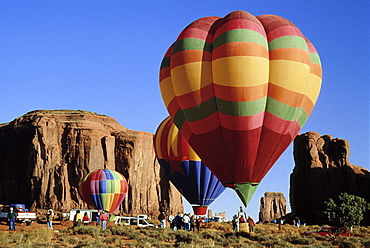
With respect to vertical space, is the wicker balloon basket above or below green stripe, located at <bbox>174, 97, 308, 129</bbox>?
below

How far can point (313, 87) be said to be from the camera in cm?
2353

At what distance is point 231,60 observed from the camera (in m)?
21.7

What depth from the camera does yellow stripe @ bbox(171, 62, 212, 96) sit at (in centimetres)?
2248

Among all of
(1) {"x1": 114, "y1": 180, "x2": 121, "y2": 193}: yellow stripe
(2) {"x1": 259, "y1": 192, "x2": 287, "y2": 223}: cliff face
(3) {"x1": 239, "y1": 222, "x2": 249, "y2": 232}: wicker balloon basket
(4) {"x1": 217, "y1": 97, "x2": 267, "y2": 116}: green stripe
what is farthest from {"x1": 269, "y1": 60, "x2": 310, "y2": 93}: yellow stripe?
(2) {"x1": 259, "y1": 192, "x2": 287, "y2": 223}: cliff face

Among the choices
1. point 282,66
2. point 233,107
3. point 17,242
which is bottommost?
point 17,242

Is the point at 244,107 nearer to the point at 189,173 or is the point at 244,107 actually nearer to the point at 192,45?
the point at 192,45

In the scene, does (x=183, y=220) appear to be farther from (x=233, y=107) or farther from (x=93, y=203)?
(x=93, y=203)

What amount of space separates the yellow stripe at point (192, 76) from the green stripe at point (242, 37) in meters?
1.28

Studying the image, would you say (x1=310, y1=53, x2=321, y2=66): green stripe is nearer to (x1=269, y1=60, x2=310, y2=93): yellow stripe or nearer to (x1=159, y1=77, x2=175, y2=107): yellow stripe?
(x1=269, y1=60, x2=310, y2=93): yellow stripe

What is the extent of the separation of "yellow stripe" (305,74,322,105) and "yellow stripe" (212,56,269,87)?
2.79 meters

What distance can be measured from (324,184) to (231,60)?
4489 centimetres

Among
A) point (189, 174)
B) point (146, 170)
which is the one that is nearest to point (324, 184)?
point (146, 170)

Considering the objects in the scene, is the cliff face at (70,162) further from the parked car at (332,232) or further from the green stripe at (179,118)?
the parked car at (332,232)

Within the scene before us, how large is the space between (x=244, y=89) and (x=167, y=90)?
4.83 m
